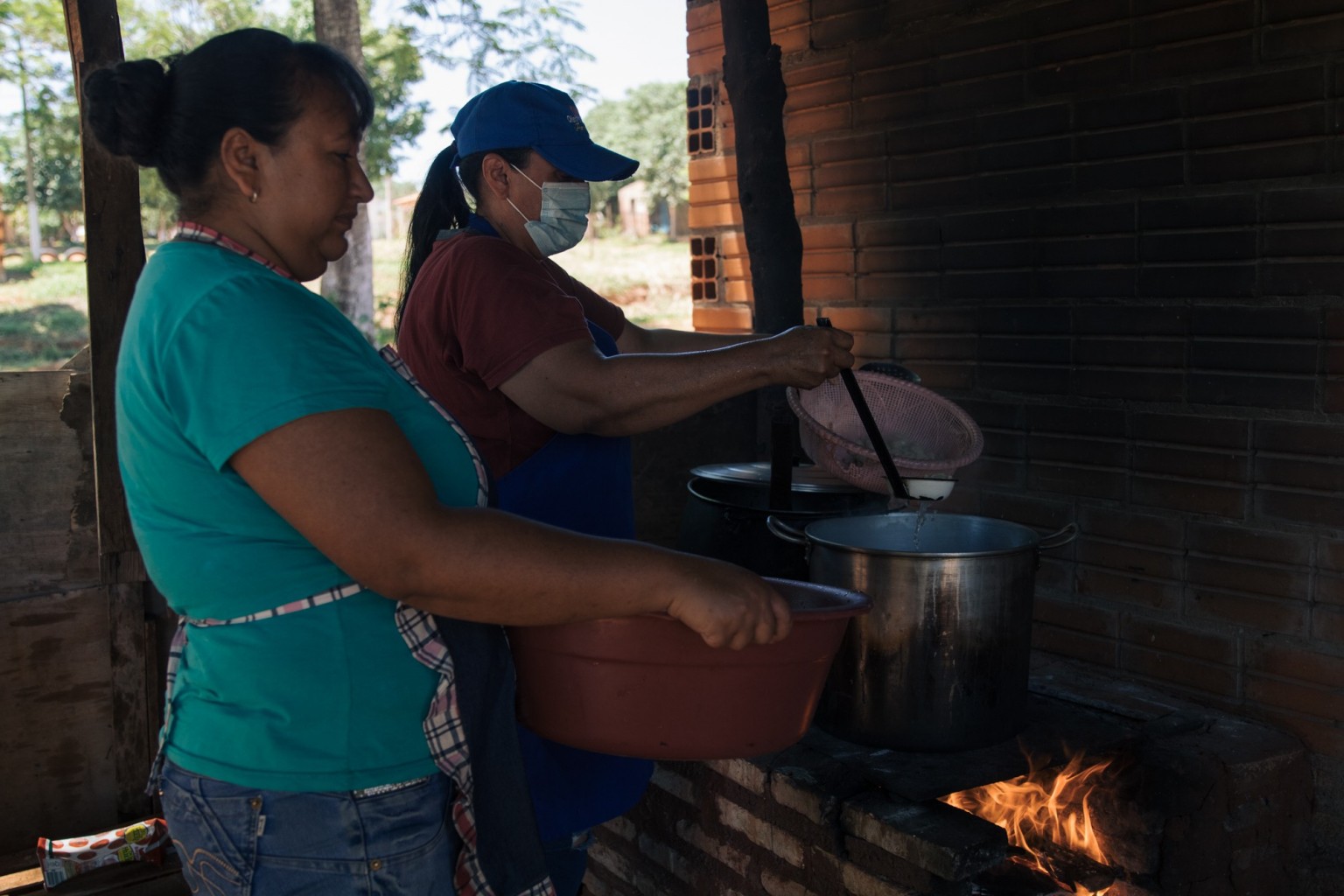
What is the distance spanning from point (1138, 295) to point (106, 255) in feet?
9.67

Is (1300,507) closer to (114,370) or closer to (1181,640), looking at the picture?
(1181,640)

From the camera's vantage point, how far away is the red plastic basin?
5.56 ft

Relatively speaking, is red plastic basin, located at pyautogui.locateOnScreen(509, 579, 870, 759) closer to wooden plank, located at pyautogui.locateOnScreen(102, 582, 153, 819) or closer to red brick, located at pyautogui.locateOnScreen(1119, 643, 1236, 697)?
red brick, located at pyautogui.locateOnScreen(1119, 643, 1236, 697)

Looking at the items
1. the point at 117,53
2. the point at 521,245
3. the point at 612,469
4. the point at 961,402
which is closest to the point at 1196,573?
the point at 961,402

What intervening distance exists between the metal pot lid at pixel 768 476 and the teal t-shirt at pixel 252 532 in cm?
164

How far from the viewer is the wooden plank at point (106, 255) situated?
3270mm

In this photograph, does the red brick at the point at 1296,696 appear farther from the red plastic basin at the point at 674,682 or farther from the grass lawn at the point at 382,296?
the grass lawn at the point at 382,296

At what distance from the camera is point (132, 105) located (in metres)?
1.47

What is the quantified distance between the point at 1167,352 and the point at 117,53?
3.06 metres

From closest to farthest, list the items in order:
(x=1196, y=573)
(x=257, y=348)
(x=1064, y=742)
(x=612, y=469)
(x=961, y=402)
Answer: (x=257, y=348)
(x=612, y=469)
(x=1064, y=742)
(x=1196, y=573)
(x=961, y=402)

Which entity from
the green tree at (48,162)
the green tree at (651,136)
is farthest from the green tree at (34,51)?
the green tree at (651,136)

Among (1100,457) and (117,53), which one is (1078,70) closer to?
(1100,457)

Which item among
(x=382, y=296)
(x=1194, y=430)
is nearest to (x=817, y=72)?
(x=1194, y=430)

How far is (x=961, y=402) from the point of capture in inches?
143
